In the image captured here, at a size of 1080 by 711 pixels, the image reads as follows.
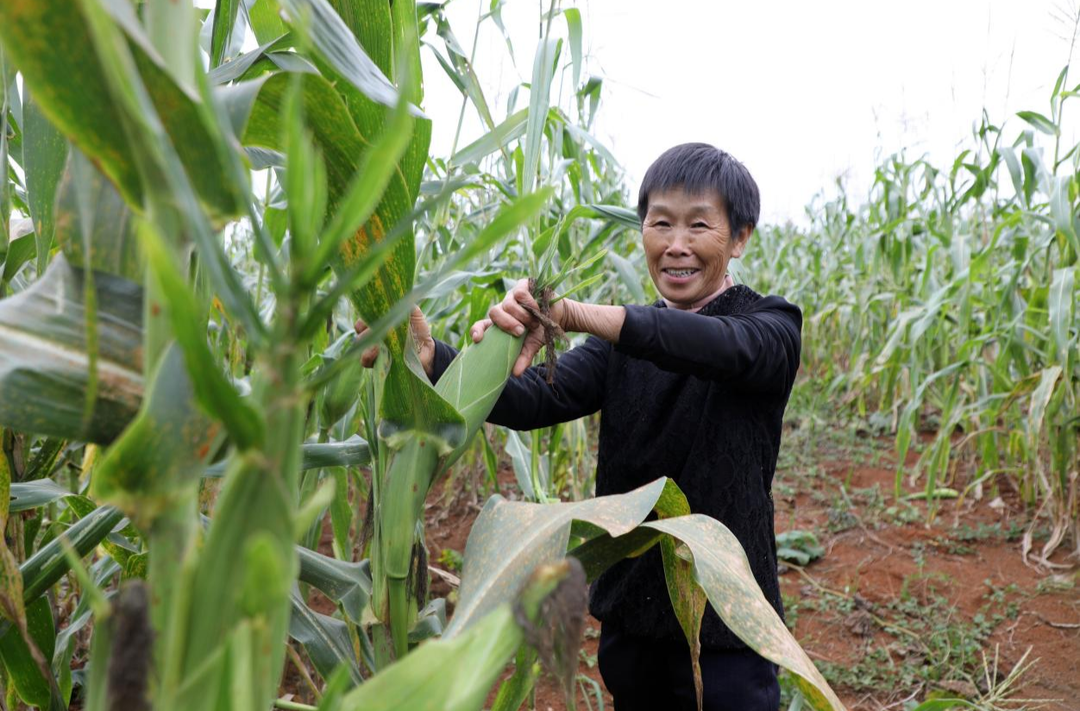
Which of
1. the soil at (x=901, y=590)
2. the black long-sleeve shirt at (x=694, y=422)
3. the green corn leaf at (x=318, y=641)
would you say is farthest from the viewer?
the soil at (x=901, y=590)

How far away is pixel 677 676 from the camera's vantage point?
4.19ft

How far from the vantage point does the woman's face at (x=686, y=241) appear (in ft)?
4.07

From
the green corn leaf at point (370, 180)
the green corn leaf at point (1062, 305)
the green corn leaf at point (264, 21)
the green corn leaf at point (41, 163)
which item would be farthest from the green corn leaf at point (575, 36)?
the green corn leaf at point (1062, 305)

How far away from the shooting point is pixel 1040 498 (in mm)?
2783

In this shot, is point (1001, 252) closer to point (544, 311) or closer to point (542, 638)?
point (544, 311)

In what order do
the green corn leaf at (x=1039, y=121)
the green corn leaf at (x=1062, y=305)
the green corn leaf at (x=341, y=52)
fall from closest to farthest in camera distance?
the green corn leaf at (x=341, y=52) < the green corn leaf at (x=1062, y=305) < the green corn leaf at (x=1039, y=121)

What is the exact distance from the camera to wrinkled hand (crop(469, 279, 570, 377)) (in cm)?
87

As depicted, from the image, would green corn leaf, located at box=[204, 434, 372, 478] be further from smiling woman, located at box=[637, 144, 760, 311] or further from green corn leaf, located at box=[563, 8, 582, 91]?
green corn leaf, located at box=[563, 8, 582, 91]

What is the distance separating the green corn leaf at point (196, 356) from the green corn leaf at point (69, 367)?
115 mm

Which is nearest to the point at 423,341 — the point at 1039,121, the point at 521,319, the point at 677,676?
the point at 521,319

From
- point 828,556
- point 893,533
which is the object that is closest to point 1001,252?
point 893,533

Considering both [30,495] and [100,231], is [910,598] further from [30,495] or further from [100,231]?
[100,231]

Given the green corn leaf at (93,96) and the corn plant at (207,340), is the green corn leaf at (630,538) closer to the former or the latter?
the corn plant at (207,340)

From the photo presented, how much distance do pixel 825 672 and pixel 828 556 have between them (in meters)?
0.73
